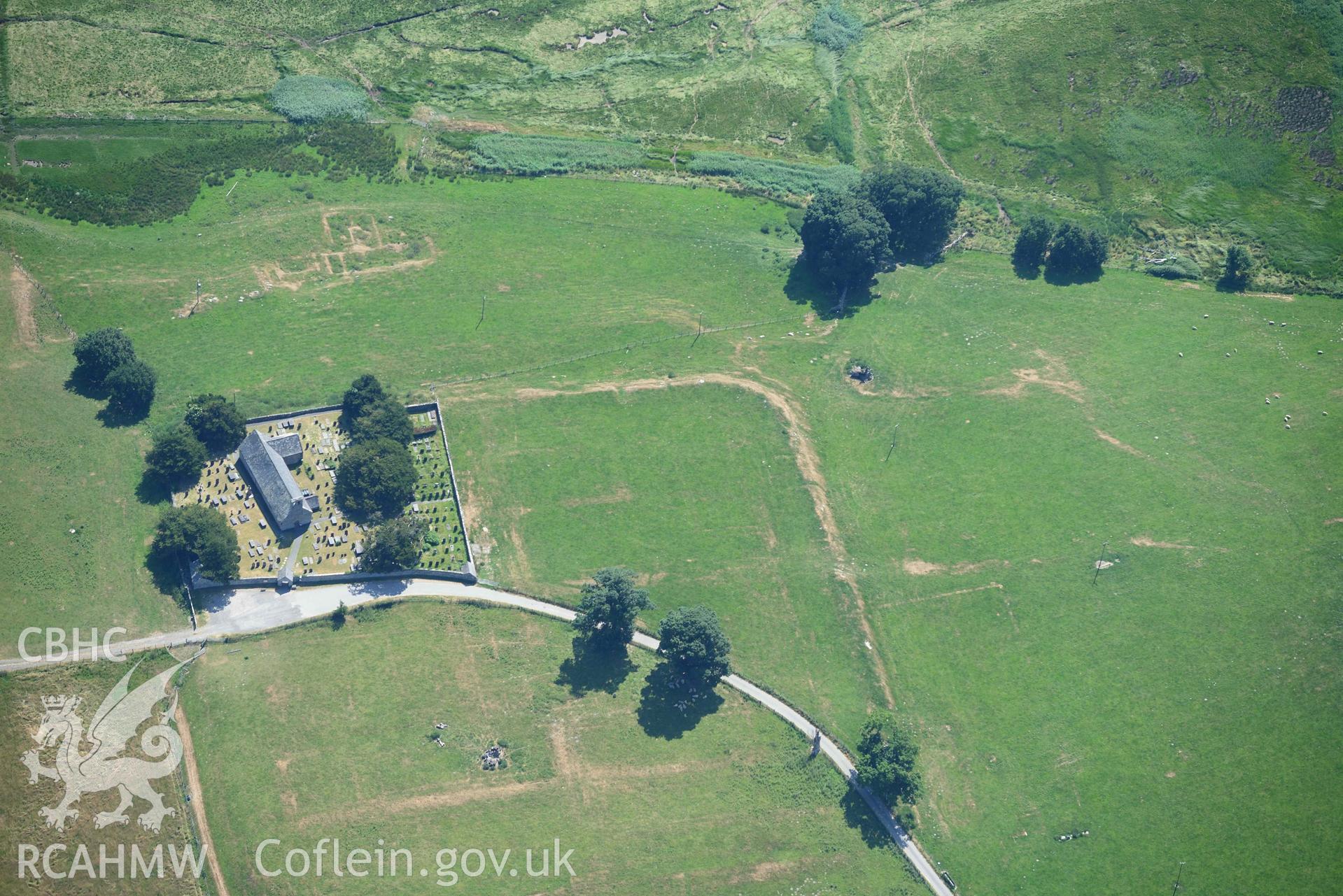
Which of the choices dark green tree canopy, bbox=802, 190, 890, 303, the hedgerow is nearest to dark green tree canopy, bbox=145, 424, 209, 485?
the hedgerow

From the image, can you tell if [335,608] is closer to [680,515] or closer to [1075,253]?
[680,515]

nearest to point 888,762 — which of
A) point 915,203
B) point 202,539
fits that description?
point 202,539

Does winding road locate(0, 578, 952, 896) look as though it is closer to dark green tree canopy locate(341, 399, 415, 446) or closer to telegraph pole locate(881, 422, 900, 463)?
dark green tree canopy locate(341, 399, 415, 446)

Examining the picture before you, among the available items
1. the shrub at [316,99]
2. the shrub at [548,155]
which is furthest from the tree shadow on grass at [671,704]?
the shrub at [316,99]

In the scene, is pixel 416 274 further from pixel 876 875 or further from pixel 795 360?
pixel 876 875

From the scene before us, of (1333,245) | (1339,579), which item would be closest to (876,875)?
(1339,579)

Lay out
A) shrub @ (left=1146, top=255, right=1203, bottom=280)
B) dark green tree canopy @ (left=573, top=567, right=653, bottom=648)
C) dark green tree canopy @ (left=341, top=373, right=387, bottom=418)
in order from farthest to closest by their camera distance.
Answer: shrub @ (left=1146, top=255, right=1203, bottom=280)
dark green tree canopy @ (left=341, top=373, right=387, bottom=418)
dark green tree canopy @ (left=573, top=567, right=653, bottom=648)

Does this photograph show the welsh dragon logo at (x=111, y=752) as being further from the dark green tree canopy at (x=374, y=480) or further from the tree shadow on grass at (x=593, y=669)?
Result: the tree shadow on grass at (x=593, y=669)
